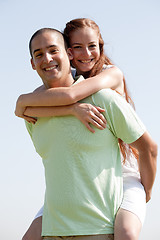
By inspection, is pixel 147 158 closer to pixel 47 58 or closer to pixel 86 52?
pixel 47 58

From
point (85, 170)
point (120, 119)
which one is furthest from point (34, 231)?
point (120, 119)

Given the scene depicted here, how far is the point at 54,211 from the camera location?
2582 mm

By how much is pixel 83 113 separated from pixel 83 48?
61.5 inches

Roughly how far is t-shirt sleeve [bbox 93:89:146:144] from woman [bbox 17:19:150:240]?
0.09m

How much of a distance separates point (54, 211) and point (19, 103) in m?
1.03

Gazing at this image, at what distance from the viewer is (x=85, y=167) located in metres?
2.53

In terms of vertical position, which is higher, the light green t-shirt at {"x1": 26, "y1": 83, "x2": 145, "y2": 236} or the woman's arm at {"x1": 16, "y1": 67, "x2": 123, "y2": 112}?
the woman's arm at {"x1": 16, "y1": 67, "x2": 123, "y2": 112}

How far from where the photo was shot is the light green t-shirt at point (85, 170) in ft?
A: 8.15

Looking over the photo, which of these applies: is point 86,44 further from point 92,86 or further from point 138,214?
point 138,214

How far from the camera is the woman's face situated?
4.00 meters

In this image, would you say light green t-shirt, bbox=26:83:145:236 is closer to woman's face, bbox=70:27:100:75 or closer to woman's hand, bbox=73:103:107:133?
woman's hand, bbox=73:103:107:133

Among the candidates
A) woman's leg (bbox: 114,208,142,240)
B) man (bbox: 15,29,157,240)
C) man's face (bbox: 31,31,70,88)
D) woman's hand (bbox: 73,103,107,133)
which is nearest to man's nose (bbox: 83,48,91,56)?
man's face (bbox: 31,31,70,88)

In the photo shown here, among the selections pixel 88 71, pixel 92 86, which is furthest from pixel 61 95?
pixel 88 71

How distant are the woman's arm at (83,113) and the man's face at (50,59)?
0.28 m
